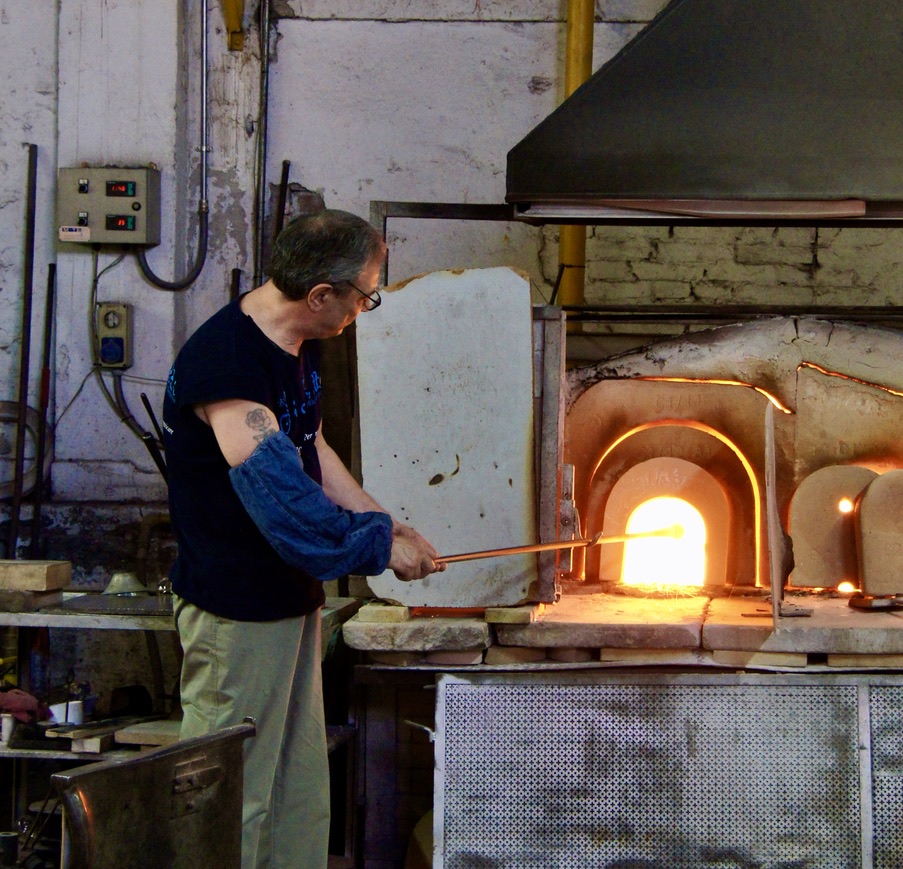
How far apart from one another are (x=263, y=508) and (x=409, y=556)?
0.39 metres

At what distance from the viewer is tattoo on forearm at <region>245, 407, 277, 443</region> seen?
220 centimetres

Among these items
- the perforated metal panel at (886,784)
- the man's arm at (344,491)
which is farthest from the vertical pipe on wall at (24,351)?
the perforated metal panel at (886,784)

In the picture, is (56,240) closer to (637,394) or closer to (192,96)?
(192,96)

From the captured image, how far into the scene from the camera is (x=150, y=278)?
13.6 ft

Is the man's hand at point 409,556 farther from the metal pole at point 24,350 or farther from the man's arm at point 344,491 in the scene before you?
the metal pole at point 24,350

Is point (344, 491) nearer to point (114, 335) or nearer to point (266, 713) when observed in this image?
point (266, 713)

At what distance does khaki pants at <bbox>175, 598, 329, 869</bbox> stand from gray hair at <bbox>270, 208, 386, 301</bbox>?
71 cm

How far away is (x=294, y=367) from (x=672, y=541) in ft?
5.82

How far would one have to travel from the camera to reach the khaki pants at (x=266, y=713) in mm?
2379

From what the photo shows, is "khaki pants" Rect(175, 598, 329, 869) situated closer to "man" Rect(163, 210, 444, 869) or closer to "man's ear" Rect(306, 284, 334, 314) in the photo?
"man" Rect(163, 210, 444, 869)

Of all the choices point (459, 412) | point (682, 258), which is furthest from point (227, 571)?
Answer: point (682, 258)

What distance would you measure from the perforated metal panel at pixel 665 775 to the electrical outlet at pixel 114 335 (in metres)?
1.90

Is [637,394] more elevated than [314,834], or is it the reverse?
[637,394]

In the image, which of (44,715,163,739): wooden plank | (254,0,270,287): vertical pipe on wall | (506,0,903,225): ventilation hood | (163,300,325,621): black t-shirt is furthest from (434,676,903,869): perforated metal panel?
(254,0,270,287): vertical pipe on wall
